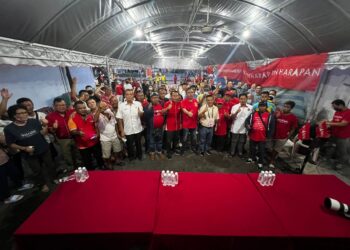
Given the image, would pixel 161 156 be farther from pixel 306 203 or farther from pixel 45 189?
pixel 306 203

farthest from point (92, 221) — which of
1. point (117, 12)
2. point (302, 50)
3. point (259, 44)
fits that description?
point (259, 44)

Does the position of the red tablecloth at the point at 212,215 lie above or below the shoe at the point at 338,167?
above

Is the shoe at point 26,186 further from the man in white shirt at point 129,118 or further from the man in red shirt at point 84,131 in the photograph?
the man in white shirt at point 129,118

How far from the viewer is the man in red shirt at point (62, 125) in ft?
12.0

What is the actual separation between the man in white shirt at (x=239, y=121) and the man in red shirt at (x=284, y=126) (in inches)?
29.3

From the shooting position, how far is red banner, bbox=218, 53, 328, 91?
5.20m

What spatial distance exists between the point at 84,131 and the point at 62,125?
693 mm

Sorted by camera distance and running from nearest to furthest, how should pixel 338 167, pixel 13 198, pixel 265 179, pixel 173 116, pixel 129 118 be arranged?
pixel 265 179 < pixel 13 198 < pixel 129 118 < pixel 173 116 < pixel 338 167

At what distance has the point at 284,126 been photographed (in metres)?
4.18

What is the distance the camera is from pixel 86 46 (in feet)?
23.8

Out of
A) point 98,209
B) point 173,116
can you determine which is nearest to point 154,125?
point 173,116

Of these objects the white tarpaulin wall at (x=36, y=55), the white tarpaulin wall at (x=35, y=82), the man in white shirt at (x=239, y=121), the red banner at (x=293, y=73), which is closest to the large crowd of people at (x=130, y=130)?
the man in white shirt at (x=239, y=121)

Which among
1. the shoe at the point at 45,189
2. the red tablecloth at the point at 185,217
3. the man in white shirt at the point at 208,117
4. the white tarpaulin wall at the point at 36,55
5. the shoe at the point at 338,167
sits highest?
the white tarpaulin wall at the point at 36,55

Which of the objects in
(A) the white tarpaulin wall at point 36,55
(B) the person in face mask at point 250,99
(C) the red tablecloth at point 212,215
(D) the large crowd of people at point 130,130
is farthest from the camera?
(B) the person in face mask at point 250,99
